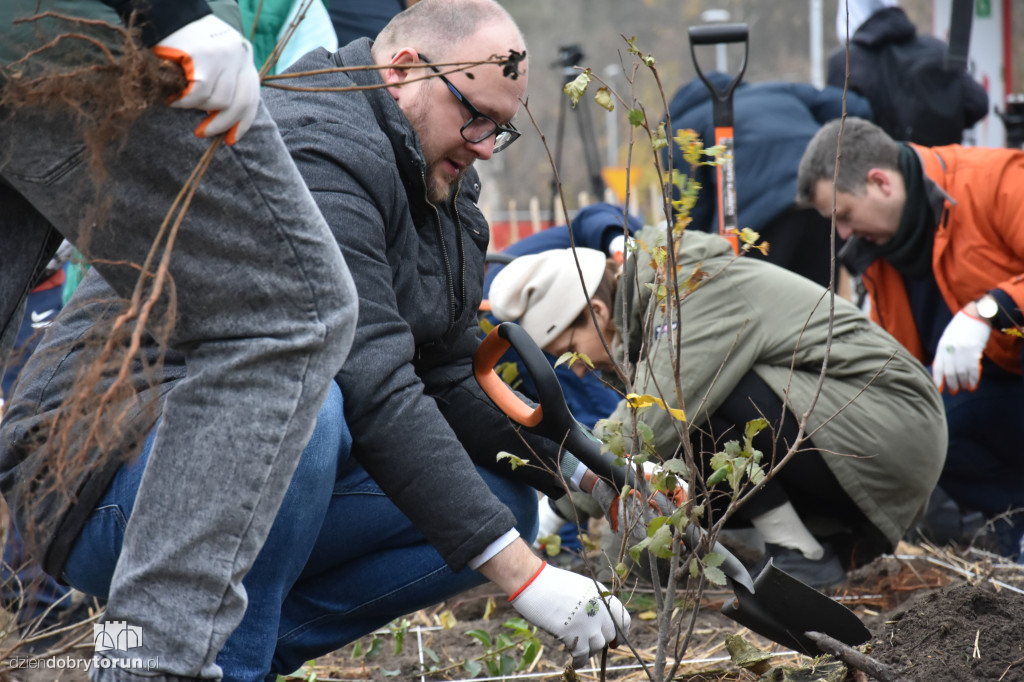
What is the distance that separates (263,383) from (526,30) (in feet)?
84.7

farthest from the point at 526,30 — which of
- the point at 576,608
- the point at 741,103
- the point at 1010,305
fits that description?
the point at 576,608

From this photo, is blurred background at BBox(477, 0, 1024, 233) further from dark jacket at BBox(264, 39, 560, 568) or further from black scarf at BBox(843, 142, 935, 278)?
dark jacket at BBox(264, 39, 560, 568)

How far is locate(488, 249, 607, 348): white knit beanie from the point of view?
106 inches

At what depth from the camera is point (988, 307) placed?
3154 mm

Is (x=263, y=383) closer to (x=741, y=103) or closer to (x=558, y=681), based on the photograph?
(x=558, y=681)

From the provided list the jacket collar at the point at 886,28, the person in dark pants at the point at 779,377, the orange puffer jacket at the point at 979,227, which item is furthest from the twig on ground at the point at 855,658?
the jacket collar at the point at 886,28

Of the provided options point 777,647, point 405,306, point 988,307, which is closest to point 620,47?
point 988,307

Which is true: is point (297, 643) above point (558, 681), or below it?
above

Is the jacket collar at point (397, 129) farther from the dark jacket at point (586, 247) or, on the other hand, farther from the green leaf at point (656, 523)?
the dark jacket at point (586, 247)

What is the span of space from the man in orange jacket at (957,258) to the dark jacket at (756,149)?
576 millimetres

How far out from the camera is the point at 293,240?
1179mm

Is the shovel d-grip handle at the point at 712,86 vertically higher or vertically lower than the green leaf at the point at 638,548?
higher

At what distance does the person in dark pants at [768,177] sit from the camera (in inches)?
167

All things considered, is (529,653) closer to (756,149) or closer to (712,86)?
(712,86)
